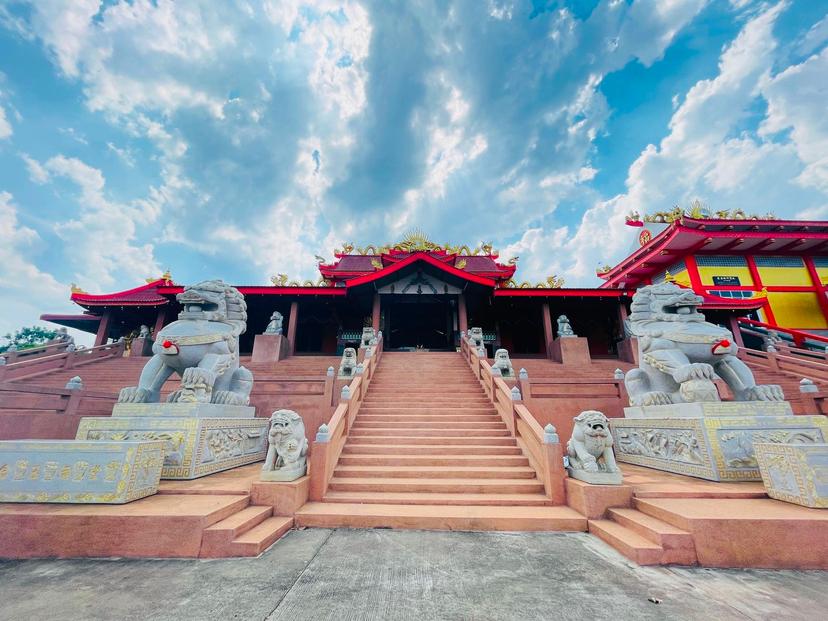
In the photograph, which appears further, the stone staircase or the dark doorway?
the dark doorway

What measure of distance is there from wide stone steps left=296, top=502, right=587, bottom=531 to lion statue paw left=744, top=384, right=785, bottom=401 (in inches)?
134

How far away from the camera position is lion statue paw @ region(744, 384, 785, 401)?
4.66 m

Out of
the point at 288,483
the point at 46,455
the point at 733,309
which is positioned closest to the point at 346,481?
the point at 288,483

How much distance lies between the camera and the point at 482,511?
12.4 ft

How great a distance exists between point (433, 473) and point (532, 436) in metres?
1.61

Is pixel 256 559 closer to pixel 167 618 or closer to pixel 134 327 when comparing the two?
pixel 167 618

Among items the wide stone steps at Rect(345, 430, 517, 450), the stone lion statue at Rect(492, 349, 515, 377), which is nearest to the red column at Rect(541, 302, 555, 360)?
the stone lion statue at Rect(492, 349, 515, 377)

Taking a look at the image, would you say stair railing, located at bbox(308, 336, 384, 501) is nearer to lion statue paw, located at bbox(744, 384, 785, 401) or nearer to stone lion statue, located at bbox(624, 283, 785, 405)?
stone lion statue, located at bbox(624, 283, 785, 405)

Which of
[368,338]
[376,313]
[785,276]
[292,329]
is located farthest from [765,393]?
[785,276]

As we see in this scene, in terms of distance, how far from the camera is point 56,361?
35.6 feet

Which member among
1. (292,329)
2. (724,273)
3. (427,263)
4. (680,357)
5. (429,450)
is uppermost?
(724,273)

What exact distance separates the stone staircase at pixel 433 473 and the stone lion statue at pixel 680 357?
8.20 ft

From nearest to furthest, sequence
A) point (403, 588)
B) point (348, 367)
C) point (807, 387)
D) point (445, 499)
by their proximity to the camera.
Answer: point (403, 588) → point (445, 499) → point (807, 387) → point (348, 367)

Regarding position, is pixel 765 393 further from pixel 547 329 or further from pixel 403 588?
pixel 547 329
